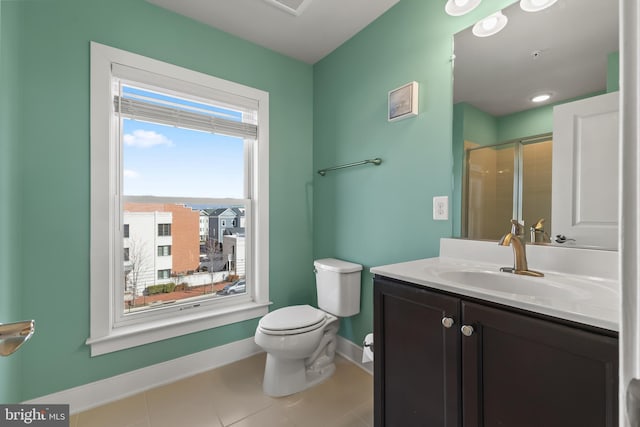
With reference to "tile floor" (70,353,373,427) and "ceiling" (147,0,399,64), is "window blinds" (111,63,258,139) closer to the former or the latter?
"ceiling" (147,0,399,64)

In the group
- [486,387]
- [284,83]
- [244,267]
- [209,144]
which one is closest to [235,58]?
[284,83]

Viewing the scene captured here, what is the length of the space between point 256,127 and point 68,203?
123 centimetres

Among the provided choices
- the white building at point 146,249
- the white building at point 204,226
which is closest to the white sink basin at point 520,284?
the white building at point 204,226

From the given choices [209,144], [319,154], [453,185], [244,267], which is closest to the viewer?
[453,185]

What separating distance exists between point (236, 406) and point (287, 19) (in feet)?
7.78

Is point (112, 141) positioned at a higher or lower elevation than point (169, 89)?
lower

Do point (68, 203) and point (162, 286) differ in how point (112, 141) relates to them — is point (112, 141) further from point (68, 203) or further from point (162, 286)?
point (162, 286)

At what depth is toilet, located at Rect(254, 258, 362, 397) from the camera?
1693 mm

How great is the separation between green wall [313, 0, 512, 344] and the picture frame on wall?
41 millimetres

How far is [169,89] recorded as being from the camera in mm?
1875

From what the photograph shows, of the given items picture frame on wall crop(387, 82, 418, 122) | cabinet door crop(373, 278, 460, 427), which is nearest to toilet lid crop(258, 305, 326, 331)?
cabinet door crop(373, 278, 460, 427)

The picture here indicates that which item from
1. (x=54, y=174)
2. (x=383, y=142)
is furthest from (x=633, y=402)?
(x=54, y=174)

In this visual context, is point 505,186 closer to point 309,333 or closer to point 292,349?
point 309,333

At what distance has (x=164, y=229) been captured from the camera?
6.42 feet
